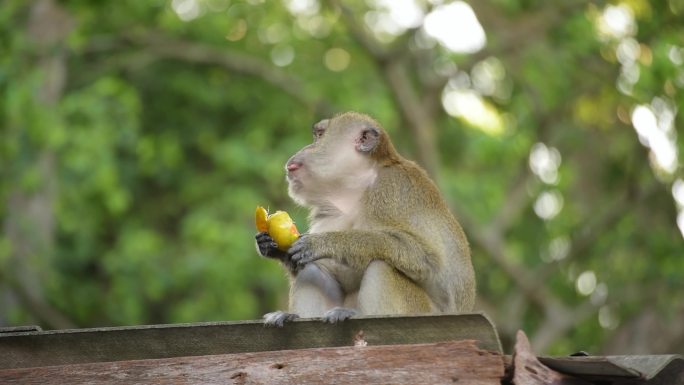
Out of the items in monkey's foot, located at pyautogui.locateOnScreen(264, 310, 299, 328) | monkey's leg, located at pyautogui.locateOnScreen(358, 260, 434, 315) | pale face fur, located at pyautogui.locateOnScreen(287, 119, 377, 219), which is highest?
pale face fur, located at pyautogui.locateOnScreen(287, 119, 377, 219)

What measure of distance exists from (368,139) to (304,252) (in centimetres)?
80

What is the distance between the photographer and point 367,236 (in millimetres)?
5910

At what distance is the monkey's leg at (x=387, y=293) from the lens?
18.6 feet

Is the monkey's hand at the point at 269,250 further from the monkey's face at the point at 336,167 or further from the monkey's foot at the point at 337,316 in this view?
the monkey's foot at the point at 337,316

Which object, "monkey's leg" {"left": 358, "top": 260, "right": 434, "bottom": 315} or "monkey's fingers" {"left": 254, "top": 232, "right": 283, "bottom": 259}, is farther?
"monkey's fingers" {"left": 254, "top": 232, "right": 283, "bottom": 259}

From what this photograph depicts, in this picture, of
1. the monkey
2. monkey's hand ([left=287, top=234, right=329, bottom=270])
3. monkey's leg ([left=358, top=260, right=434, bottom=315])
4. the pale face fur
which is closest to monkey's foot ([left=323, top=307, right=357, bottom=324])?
the monkey

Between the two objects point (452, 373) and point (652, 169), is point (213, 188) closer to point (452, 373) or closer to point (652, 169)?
point (652, 169)

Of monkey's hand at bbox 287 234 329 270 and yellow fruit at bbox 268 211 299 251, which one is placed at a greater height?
yellow fruit at bbox 268 211 299 251

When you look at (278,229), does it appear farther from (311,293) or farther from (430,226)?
(430,226)

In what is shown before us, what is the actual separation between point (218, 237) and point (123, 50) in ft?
8.53

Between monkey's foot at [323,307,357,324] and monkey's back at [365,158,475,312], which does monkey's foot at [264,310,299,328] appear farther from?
monkey's back at [365,158,475,312]

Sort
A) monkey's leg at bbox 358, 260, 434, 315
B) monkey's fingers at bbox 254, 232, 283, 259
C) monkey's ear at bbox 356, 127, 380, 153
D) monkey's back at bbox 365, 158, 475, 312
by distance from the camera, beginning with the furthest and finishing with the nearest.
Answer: monkey's ear at bbox 356, 127, 380, 153, monkey's back at bbox 365, 158, 475, 312, monkey's fingers at bbox 254, 232, 283, 259, monkey's leg at bbox 358, 260, 434, 315

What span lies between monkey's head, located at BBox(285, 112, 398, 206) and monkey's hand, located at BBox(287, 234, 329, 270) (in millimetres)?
520

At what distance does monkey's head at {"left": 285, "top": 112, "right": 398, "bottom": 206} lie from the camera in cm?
631
